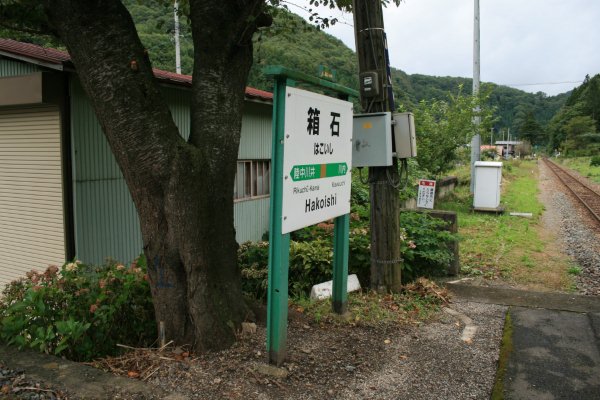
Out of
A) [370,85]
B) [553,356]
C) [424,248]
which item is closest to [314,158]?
[370,85]

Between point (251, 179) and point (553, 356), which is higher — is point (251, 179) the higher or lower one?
the higher one

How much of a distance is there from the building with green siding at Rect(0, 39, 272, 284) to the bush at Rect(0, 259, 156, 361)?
252cm

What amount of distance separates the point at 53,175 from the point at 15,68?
1.68 meters

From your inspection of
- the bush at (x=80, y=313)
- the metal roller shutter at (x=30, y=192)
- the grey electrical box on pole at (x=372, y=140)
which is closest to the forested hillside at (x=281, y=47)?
the grey electrical box on pole at (x=372, y=140)

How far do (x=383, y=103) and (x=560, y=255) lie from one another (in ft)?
20.4

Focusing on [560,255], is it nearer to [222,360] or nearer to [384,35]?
[384,35]

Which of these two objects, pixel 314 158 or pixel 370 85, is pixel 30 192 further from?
pixel 314 158

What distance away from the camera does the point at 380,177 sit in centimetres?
536

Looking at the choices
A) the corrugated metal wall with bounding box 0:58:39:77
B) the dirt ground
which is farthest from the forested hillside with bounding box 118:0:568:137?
the dirt ground

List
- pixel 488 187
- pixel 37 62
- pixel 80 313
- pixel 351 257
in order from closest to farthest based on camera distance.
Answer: pixel 80 313
pixel 351 257
pixel 37 62
pixel 488 187

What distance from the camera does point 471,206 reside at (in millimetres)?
15766

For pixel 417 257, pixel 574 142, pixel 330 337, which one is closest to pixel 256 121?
pixel 417 257

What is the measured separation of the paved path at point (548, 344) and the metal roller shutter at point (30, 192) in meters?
5.58

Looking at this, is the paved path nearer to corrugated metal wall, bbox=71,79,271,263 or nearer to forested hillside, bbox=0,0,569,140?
forested hillside, bbox=0,0,569,140
